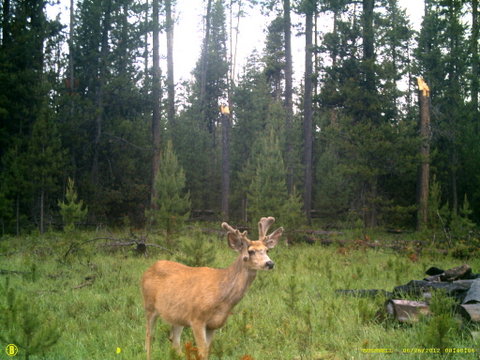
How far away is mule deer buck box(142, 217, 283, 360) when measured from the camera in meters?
4.97

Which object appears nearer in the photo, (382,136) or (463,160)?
(382,136)

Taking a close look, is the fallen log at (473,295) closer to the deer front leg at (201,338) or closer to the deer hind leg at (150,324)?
the deer front leg at (201,338)

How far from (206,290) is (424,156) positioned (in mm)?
16098

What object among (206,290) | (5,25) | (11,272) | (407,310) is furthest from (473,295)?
(5,25)

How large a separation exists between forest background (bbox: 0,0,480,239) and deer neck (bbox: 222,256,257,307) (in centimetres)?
1108

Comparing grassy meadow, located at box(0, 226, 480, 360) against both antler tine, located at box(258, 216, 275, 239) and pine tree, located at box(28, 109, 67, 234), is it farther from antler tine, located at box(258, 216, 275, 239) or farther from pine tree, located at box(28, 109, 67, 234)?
pine tree, located at box(28, 109, 67, 234)

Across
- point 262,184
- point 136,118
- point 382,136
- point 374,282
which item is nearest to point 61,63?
point 136,118

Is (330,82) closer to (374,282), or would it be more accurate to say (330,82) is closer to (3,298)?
(374,282)

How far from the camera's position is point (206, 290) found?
5.12 m

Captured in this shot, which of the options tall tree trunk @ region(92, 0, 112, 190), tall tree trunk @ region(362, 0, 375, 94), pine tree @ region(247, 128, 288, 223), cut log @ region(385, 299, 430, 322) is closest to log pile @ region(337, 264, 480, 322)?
cut log @ region(385, 299, 430, 322)

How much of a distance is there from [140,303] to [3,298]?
95.1 inches

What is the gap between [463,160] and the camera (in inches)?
898

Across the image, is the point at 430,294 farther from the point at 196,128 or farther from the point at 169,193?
the point at 196,128

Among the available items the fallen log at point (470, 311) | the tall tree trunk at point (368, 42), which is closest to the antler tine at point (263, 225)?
the fallen log at point (470, 311)
